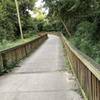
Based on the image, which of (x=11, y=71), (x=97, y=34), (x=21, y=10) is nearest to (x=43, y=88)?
(x=11, y=71)

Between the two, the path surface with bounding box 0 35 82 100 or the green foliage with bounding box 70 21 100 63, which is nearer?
the path surface with bounding box 0 35 82 100

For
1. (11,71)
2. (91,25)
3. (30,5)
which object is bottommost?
(11,71)

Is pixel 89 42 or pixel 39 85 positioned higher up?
pixel 89 42

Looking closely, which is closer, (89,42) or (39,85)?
(39,85)

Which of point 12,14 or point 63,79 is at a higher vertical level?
point 12,14

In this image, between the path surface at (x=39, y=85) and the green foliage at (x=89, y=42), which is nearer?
the path surface at (x=39, y=85)

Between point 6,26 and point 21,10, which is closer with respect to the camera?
point 6,26

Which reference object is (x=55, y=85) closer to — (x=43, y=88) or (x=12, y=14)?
(x=43, y=88)

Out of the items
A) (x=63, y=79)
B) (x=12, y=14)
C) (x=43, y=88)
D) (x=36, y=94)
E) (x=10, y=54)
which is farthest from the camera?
(x=12, y=14)

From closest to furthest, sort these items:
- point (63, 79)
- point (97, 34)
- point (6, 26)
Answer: point (63, 79) < point (97, 34) < point (6, 26)

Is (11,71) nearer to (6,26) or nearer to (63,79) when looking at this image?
(63,79)

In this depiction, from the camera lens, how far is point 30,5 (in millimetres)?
54594

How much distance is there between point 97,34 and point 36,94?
19.6 metres

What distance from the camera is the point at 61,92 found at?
809 centimetres
